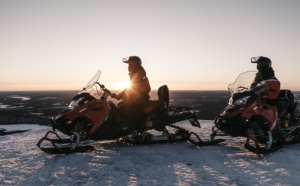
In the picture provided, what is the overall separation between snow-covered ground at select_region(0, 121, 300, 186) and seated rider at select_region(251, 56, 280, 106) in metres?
1.32

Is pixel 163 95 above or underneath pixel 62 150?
above

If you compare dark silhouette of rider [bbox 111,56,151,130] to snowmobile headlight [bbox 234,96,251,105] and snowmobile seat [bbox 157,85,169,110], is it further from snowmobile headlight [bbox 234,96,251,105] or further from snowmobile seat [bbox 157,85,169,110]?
snowmobile headlight [bbox 234,96,251,105]

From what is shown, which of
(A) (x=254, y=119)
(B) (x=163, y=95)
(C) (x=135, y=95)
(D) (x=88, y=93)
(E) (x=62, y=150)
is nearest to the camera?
(E) (x=62, y=150)

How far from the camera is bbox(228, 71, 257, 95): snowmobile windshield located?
7.51m

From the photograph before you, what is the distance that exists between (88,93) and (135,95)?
4.18ft

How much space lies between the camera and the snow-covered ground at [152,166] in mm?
4879

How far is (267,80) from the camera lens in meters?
7.25

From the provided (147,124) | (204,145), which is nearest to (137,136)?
(147,124)

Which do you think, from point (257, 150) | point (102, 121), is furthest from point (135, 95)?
point (257, 150)

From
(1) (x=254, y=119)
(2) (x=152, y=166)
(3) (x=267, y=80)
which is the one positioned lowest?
(2) (x=152, y=166)

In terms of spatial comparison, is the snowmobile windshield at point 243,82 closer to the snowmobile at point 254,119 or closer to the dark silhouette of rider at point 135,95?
the snowmobile at point 254,119

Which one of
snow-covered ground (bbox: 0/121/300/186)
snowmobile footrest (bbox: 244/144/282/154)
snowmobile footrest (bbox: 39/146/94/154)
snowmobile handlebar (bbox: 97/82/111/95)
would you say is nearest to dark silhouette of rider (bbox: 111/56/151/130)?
snowmobile handlebar (bbox: 97/82/111/95)

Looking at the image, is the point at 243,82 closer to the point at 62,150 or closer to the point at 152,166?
the point at 152,166

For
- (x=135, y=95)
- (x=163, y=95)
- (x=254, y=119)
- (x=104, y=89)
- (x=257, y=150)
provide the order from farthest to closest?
(x=163, y=95) → (x=135, y=95) → (x=104, y=89) → (x=254, y=119) → (x=257, y=150)
